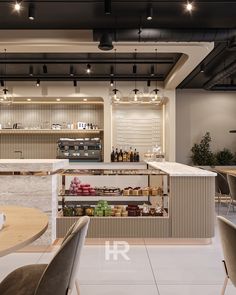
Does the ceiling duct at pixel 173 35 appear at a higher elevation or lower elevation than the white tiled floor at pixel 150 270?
higher

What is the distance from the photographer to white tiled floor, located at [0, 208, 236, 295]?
10.8 ft

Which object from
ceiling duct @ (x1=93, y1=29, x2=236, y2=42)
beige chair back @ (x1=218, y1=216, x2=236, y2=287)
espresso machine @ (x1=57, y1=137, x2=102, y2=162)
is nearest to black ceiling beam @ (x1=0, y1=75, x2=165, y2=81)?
espresso machine @ (x1=57, y1=137, x2=102, y2=162)

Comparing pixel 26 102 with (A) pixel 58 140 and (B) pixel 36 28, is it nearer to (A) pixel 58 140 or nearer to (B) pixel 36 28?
(A) pixel 58 140

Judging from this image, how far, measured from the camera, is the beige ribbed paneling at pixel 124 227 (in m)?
4.78

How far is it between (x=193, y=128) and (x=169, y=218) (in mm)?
6039

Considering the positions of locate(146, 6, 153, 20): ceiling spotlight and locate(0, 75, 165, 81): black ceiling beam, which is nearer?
locate(146, 6, 153, 20): ceiling spotlight

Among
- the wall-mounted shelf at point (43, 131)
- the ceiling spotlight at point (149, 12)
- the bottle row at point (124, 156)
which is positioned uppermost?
the ceiling spotlight at point (149, 12)

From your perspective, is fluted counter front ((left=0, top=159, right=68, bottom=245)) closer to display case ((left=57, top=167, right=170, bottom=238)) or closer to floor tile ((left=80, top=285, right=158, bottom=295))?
display case ((left=57, top=167, right=170, bottom=238))

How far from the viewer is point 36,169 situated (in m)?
4.39

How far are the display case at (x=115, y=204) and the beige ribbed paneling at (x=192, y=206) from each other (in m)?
0.18

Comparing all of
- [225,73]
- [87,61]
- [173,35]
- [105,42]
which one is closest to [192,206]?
[173,35]

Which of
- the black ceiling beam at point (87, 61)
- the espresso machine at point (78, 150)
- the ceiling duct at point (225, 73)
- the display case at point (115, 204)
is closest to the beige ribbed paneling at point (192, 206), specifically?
the display case at point (115, 204)

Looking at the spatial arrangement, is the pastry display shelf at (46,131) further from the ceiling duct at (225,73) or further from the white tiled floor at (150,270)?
the white tiled floor at (150,270)

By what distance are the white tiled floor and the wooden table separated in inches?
49.2
